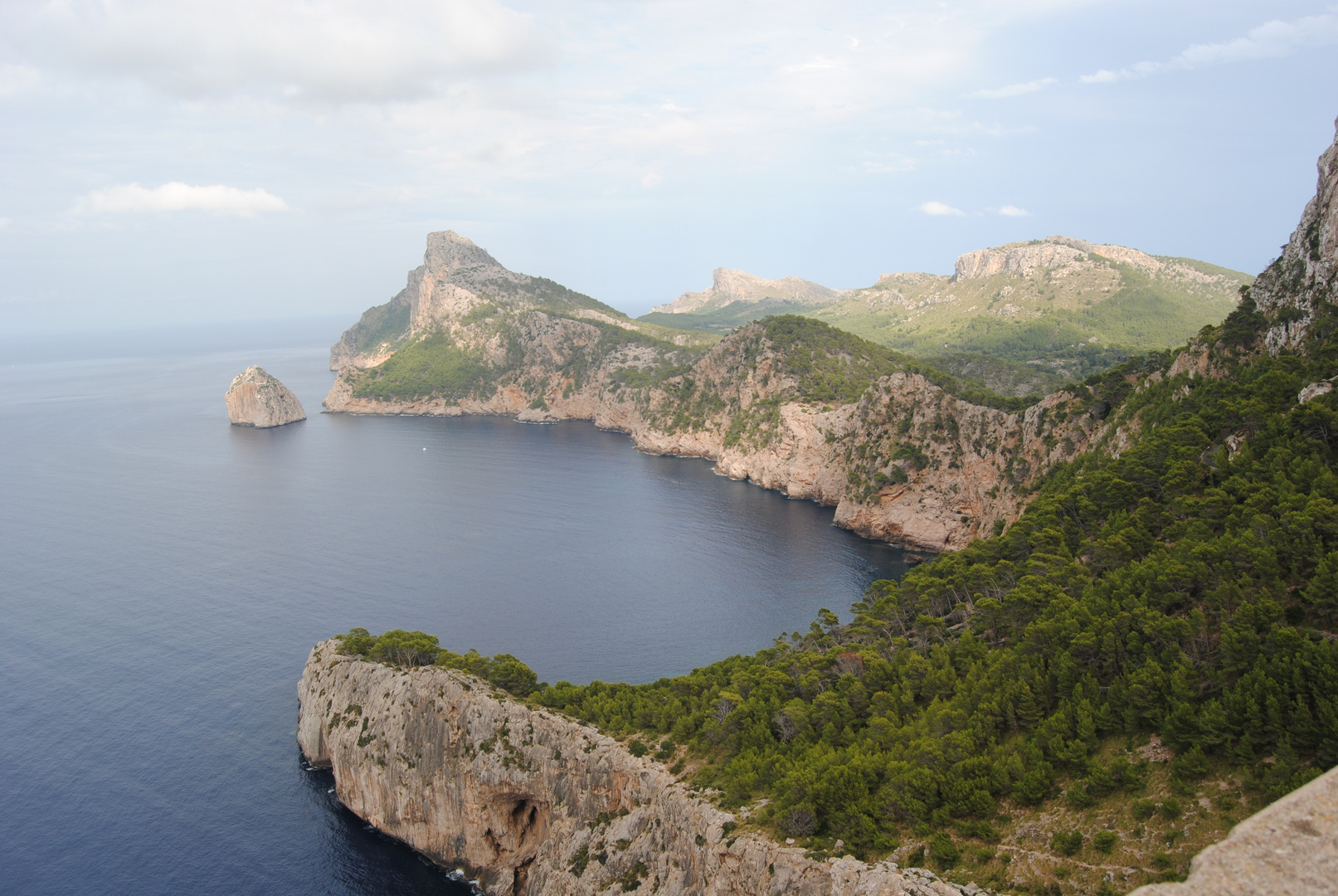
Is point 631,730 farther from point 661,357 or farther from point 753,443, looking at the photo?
point 661,357

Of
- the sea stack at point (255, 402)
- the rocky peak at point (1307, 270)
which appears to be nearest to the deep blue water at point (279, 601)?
the sea stack at point (255, 402)

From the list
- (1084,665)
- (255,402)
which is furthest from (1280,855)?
(255,402)

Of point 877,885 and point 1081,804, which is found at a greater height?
point 1081,804

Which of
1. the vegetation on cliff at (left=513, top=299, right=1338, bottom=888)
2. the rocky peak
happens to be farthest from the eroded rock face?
the vegetation on cliff at (left=513, top=299, right=1338, bottom=888)

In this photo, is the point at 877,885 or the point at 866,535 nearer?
the point at 877,885

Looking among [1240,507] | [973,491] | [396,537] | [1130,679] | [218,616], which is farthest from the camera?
[396,537]

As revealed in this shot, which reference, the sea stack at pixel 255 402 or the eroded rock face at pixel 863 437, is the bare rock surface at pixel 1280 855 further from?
the sea stack at pixel 255 402

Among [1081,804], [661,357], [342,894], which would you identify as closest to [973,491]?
[1081,804]
